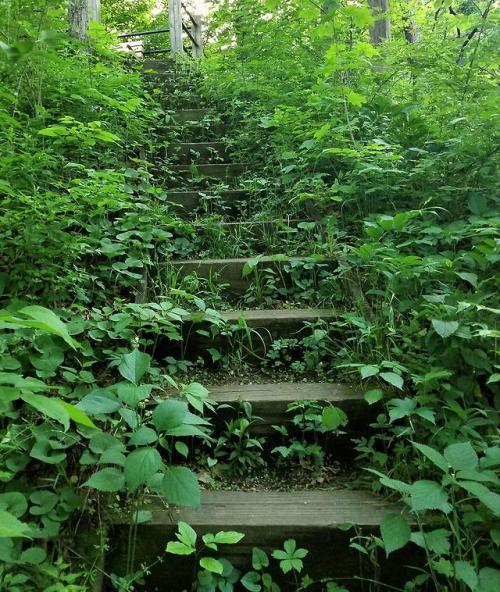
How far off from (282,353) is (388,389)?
62cm

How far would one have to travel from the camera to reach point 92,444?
4.47 ft

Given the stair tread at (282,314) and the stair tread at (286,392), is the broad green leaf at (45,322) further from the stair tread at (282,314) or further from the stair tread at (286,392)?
the stair tread at (282,314)

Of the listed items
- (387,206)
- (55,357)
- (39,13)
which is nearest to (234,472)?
(55,357)

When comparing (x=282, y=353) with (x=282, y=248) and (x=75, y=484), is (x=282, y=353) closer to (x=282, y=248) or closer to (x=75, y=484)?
(x=282, y=248)

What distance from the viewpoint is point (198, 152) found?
4.20 meters

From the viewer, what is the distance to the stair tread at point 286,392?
1.85 m

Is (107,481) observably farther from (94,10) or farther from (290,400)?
(94,10)

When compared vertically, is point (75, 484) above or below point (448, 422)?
below

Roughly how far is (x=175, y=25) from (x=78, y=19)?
200 inches

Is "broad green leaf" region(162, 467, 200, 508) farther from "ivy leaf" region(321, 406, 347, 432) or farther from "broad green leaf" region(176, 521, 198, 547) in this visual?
"ivy leaf" region(321, 406, 347, 432)

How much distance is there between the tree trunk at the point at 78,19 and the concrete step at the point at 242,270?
10.9ft

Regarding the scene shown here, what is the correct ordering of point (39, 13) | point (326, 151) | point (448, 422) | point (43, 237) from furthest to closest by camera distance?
point (39, 13) < point (326, 151) < point (43, 237) < point (448, 422)

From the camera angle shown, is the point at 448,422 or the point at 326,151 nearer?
the point at 448,422

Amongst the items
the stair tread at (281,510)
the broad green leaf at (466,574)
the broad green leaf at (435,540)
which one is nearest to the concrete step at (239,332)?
the stair tread at (281,510)
